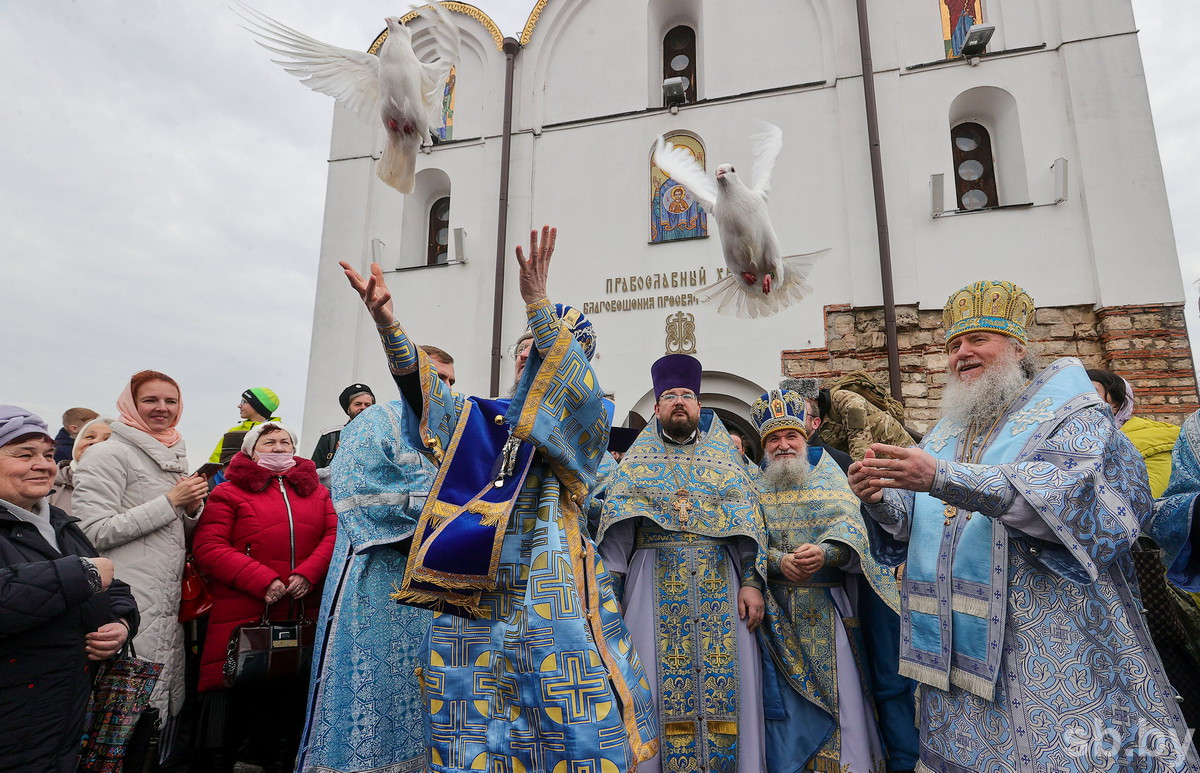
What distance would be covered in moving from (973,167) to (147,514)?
9312 mm

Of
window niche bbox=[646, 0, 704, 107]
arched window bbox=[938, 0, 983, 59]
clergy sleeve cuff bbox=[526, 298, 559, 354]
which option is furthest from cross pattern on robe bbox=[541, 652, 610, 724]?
arched window bbox=[938, 0, 983, 59]

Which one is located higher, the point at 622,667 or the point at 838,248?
the point at 838,248

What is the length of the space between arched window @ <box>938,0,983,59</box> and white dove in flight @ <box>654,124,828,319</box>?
435 centimetres

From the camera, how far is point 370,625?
307 cm

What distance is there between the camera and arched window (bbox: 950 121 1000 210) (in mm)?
8758

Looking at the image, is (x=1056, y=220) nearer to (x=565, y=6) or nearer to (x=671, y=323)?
(x=671, y=323)

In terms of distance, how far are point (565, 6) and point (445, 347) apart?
17.3 feet

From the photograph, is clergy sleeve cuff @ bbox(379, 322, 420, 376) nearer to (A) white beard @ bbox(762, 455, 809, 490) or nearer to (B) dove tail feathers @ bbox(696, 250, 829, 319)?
(A) white beard @ bbox(762, 455, 809, 490)

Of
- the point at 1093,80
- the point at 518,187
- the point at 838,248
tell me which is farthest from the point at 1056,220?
the point at 518,187

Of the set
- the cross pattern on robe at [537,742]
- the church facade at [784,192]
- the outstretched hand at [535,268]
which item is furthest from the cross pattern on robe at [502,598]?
the church facade at [784,192]

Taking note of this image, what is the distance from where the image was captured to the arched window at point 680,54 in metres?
10.1

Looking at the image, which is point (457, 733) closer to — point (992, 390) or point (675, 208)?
point (992, 390)

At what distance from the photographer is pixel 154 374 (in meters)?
3.71

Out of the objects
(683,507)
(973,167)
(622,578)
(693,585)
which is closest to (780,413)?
(683,507)
